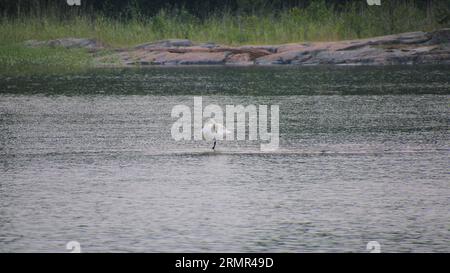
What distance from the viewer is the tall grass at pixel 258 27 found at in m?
52.4

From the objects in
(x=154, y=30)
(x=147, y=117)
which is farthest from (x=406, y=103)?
(x=154, y=30)

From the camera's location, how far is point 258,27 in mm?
54469

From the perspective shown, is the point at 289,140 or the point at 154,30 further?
Answer: the point at 154,30

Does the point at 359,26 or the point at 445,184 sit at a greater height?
the point at 359,26

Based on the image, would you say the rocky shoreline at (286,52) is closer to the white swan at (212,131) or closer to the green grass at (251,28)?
the green grass at (251,28)

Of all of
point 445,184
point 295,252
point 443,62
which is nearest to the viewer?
point 295,252

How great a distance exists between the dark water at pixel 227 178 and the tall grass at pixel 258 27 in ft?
64.0

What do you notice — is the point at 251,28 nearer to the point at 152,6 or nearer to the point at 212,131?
the point at 152,6

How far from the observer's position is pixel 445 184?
17.3 m

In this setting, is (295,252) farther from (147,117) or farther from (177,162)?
(147,117)

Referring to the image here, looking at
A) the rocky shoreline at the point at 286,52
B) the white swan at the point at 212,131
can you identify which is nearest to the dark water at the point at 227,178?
the white swan at the point at 212,131

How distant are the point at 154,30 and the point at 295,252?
43618mm

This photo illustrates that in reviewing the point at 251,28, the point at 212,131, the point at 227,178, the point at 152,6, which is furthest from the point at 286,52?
the point at 227,178

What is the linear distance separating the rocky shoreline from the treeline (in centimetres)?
831
